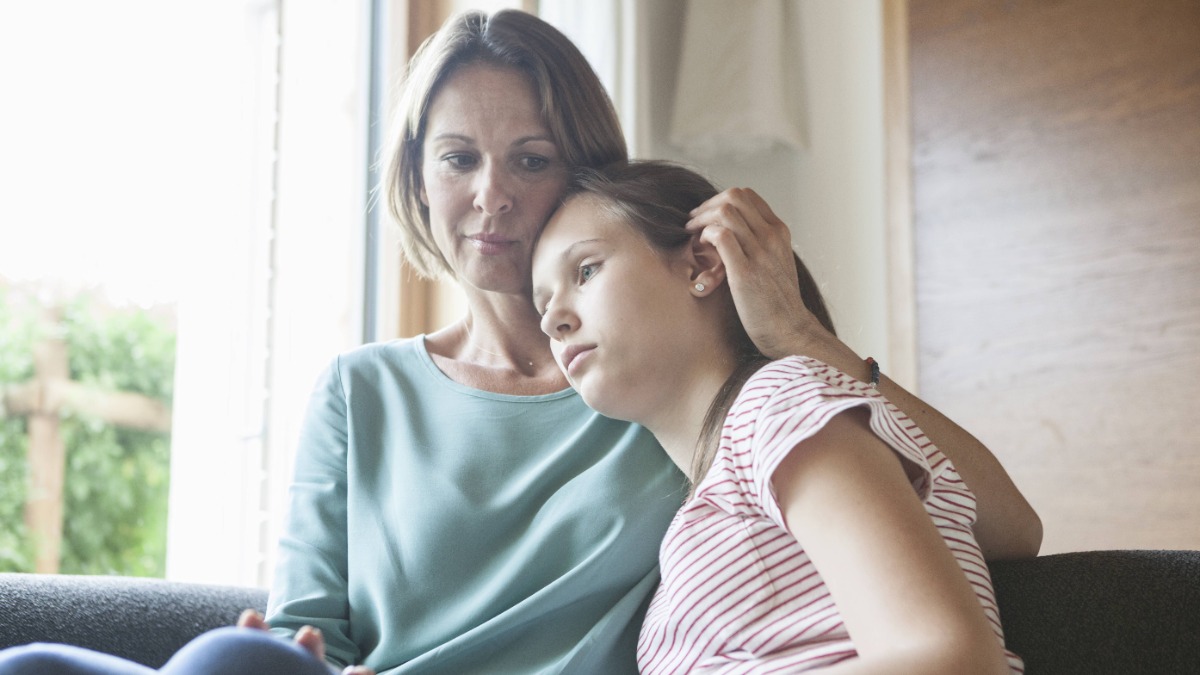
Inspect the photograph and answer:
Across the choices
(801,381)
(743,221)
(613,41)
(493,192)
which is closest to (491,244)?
(493,192)

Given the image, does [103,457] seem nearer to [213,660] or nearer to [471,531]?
[471,531]

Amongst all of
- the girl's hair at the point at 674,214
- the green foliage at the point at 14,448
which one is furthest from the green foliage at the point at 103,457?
the girl's hair at the point at 674,214

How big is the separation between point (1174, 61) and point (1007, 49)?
0.97 ft

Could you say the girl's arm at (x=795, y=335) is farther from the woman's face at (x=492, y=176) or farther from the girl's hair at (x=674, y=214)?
the woman's face at (x=492, y=176)

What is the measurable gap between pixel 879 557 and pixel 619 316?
0.39 metres

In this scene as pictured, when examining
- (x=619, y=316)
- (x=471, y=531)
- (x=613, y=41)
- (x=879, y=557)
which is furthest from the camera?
(x=613, y=41)

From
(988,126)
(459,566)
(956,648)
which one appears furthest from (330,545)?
(988,126)

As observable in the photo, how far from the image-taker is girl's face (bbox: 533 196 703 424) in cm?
104

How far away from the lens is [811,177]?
2.27 metres

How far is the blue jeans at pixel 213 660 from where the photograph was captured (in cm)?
60

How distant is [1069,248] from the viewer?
2.01 m

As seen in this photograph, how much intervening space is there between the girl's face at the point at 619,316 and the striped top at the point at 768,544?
0.13m

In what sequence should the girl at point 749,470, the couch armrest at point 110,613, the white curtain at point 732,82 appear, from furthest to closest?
the white curtain at point 732,82, the couch armrest at point 110,613, the girl at point 749,470

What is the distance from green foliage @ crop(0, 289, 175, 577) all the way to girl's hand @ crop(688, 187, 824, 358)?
1860 millimetres
